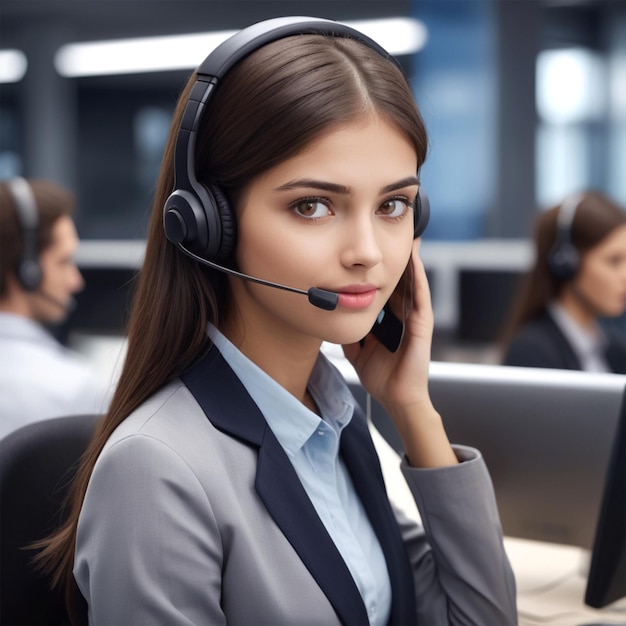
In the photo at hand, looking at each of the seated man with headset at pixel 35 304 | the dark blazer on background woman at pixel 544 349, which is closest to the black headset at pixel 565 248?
the dark blazer on background woman at pixel 544 349

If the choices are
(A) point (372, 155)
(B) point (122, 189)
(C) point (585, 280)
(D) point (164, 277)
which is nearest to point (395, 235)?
(A) point (372, 155)

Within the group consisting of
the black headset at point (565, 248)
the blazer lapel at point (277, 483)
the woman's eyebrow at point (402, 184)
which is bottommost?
the black headset at point (565, 248)

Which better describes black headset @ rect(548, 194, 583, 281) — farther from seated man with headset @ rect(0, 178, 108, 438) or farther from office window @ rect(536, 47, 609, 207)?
office window @ rect(536, 47, 609, 207)

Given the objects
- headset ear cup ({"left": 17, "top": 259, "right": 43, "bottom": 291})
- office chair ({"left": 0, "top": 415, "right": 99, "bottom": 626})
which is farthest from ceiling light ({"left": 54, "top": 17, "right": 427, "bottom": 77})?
office chair ({"left": 0, "top": 415, "right": 99, "bottom": 626})

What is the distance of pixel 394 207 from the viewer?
0.87m

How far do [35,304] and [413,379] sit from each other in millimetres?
1580

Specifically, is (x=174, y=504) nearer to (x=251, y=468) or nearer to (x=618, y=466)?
(x=251, y=468)

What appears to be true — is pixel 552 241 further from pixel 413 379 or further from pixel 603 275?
pixel 413 379

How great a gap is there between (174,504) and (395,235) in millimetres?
321

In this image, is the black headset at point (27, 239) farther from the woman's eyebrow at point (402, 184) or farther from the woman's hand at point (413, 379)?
the woman's eyebrow at point (402, 184)

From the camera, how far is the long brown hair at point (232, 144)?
800mm

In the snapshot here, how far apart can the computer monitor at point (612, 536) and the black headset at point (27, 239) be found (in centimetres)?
162

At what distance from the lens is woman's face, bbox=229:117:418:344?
0.81 meters

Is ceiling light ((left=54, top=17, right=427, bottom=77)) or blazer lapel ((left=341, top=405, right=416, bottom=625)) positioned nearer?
blazer lapel ((left=341, top=405, right=416, bottom=625))
